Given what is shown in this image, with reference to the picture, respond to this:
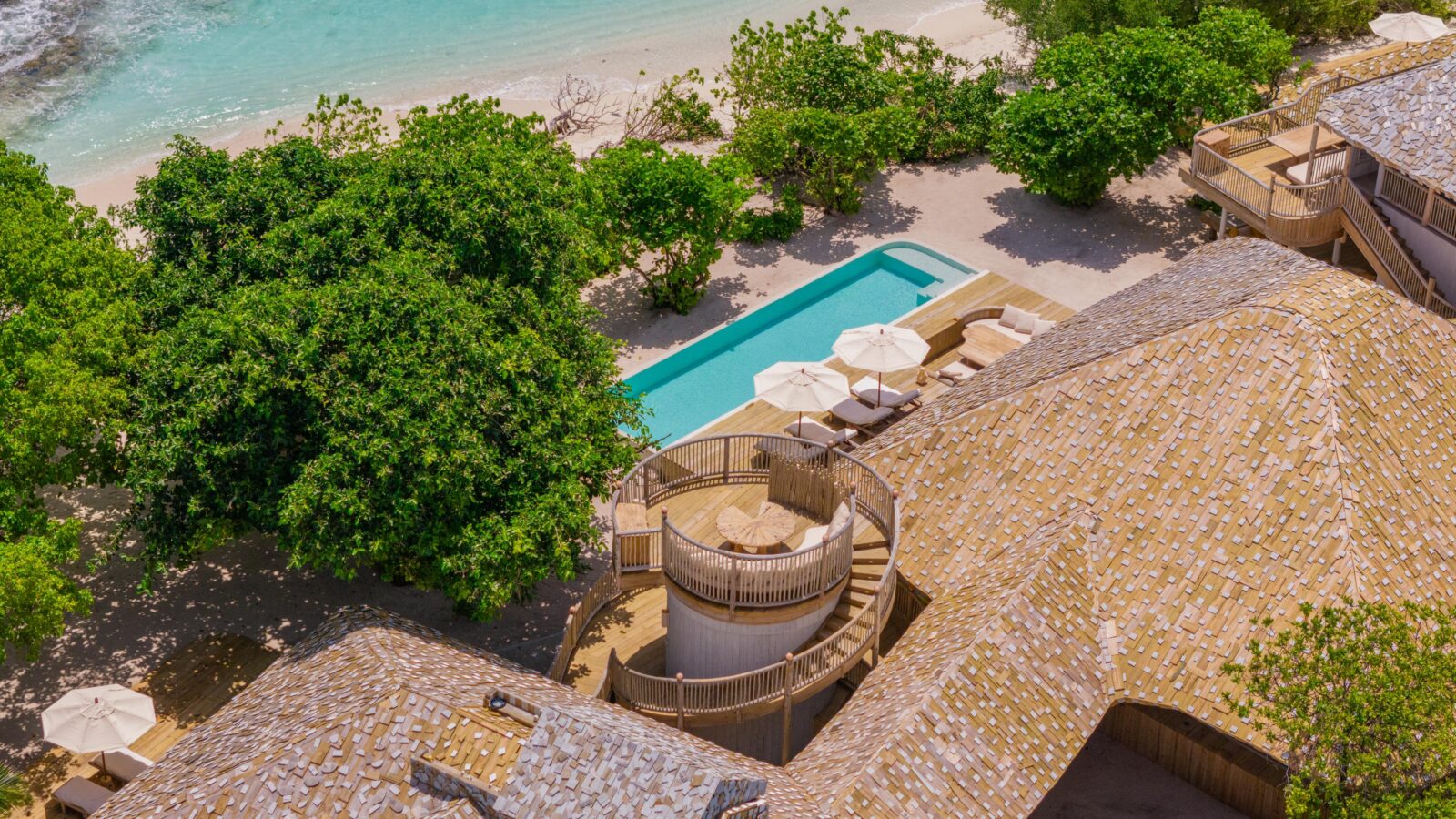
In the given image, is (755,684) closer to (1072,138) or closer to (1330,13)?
(1072,138)

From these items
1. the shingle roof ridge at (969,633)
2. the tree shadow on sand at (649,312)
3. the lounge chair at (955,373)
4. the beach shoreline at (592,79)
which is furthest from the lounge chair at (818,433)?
the beach shoreline at (592,79)

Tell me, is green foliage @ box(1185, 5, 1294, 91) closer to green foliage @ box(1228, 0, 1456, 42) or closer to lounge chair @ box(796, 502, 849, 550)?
green foliage @ box(1228, 0, 1456, 42)

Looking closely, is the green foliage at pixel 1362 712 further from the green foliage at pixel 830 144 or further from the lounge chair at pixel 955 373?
the green foliage at pixel 830 144

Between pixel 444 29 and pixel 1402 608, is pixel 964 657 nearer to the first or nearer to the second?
pixel 1402 608

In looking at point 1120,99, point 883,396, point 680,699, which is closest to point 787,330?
point 883,396

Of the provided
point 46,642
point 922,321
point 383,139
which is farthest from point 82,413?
point 383,139

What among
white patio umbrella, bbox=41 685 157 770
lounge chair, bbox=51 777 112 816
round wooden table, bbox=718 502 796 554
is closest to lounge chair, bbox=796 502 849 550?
round wooden table, bbox=718 502 796 554

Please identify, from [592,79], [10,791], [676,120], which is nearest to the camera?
[10,791]

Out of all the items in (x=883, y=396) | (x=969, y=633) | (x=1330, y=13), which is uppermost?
(x=1330, y=13)
